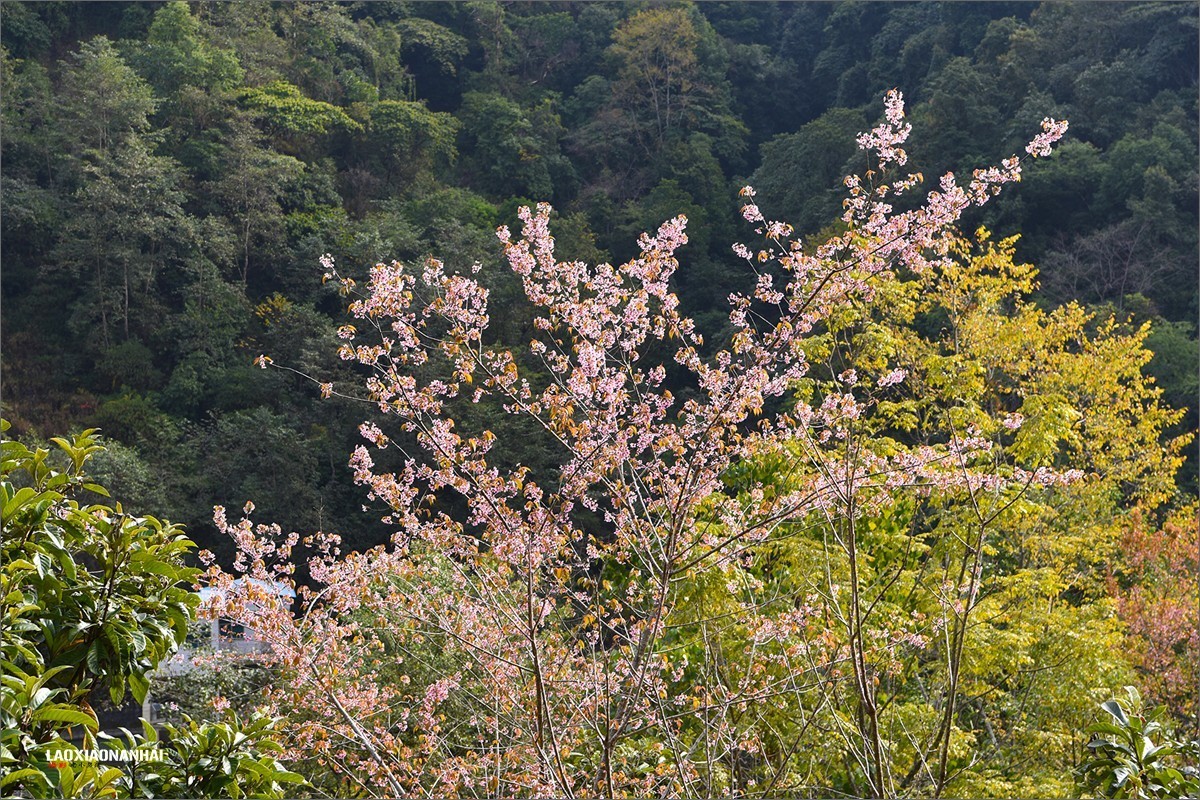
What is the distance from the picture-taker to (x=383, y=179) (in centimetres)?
1989

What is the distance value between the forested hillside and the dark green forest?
0.09 meters

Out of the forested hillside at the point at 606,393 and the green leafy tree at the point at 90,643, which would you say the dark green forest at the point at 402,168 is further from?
the green leafy tree at the point at 90,643

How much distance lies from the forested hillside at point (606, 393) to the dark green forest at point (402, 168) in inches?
3.5

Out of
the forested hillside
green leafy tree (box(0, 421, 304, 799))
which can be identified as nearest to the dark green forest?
the forested hillside

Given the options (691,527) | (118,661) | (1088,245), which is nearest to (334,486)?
(1088,245)

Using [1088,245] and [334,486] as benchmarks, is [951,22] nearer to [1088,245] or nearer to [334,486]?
[1088,245]

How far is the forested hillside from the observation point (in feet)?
8.49

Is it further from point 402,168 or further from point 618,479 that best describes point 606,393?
point 402,168

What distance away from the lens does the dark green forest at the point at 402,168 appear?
14.3 metres

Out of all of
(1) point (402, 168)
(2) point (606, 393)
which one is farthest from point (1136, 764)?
(1) point (402, 168)

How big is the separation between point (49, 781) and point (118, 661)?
37cm

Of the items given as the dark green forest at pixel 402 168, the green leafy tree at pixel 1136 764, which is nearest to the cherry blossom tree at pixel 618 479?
the green leafy tree at pixel 1136 764

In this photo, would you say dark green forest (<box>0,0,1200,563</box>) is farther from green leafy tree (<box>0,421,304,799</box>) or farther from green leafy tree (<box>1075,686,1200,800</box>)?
green leafy tree (<box>0,421,304,799</box>)

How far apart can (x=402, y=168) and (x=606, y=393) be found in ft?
59.9
